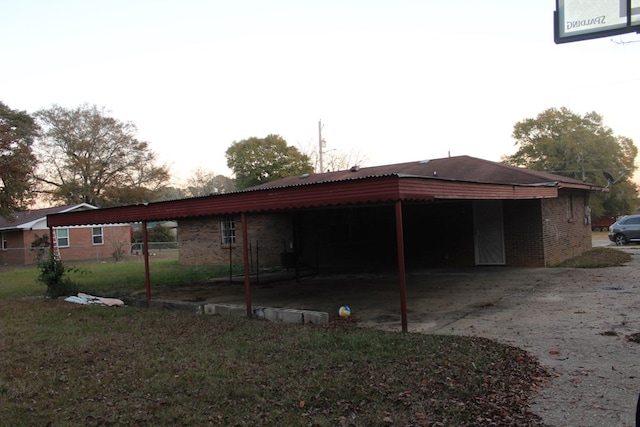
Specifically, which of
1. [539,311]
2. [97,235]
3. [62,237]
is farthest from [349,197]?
[97,235]

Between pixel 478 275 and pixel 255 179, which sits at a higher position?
pixel 255 179

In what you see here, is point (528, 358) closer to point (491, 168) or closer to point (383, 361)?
point (383, 361)

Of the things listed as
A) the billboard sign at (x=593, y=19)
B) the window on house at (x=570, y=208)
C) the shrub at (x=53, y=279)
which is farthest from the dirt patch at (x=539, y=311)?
the billboard sign at (x=593, y=19)

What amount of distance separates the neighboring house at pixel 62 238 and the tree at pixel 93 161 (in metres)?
6.97

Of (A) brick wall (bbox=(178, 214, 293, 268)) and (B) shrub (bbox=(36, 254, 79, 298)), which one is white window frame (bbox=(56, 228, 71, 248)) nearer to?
(A) brick wall (bbox=(178, 214, 293, 268))

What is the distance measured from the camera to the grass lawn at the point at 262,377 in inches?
176

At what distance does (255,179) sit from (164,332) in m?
37.3

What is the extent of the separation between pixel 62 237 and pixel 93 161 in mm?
11623

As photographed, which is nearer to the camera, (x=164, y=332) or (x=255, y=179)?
(x=164, y=332)

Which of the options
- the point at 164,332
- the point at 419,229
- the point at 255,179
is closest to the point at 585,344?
the point at 164,332

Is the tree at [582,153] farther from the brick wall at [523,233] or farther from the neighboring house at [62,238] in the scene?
the neighboring house at [62,238]

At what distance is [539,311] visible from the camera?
864cm

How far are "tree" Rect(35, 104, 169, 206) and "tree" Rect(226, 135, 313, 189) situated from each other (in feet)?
24.3

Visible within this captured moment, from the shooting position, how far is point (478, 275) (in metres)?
14.0
